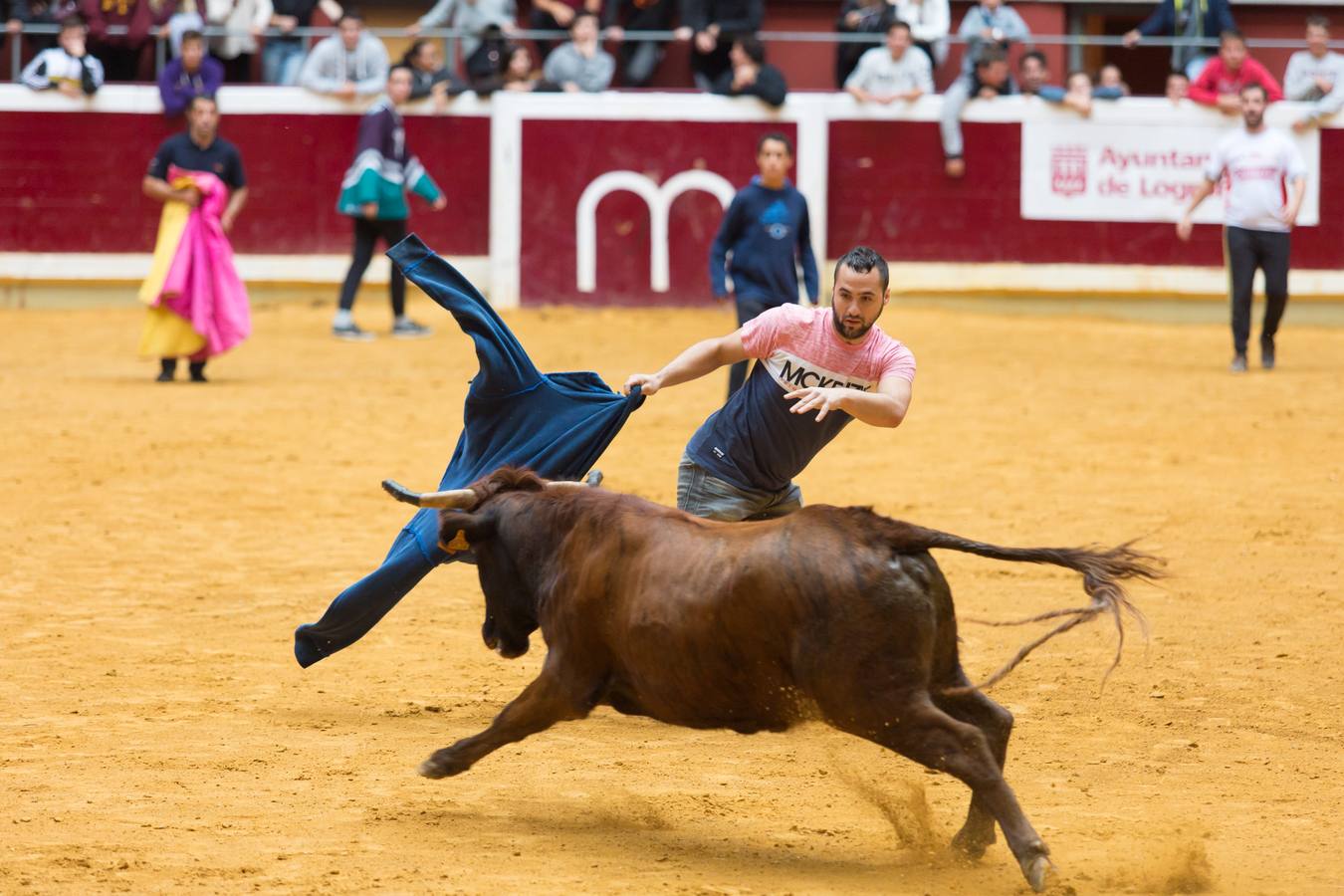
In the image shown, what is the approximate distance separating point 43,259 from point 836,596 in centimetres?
1330

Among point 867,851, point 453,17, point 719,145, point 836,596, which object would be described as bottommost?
point 867,851

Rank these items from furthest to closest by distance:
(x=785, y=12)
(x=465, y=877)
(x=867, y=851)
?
(x=785, y=12) < (x=867, y=851) < (x=465, y=877)

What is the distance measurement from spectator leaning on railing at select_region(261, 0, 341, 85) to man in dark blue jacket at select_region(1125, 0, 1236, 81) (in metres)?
7.34

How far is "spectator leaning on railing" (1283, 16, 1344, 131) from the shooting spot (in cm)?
1548

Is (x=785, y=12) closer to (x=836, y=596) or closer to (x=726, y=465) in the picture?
(x=726, y=465)

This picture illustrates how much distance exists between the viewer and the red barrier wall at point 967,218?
15875 mm

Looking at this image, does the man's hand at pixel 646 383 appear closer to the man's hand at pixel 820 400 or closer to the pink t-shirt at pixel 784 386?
the pink t-shirt at pixel 784 386

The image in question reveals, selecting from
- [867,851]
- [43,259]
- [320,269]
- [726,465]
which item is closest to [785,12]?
[320,269]

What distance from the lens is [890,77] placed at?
15.7 m

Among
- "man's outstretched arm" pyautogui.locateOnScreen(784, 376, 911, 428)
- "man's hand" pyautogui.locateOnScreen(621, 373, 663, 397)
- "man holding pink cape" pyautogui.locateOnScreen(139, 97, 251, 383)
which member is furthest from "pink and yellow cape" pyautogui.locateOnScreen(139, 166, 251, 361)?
"man's outstretched arm" pyautogui.locateOnScreen(784, 376, 911, 428)

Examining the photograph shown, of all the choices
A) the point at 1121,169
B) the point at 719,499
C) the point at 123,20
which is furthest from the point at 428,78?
the point at 719,499

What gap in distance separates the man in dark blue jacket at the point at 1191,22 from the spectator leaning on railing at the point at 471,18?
5600mm

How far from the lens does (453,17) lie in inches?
641

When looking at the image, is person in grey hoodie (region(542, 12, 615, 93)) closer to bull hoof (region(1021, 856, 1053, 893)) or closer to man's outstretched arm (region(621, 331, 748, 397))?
man's outstretched arm (region(621, 331, 748, 397))
